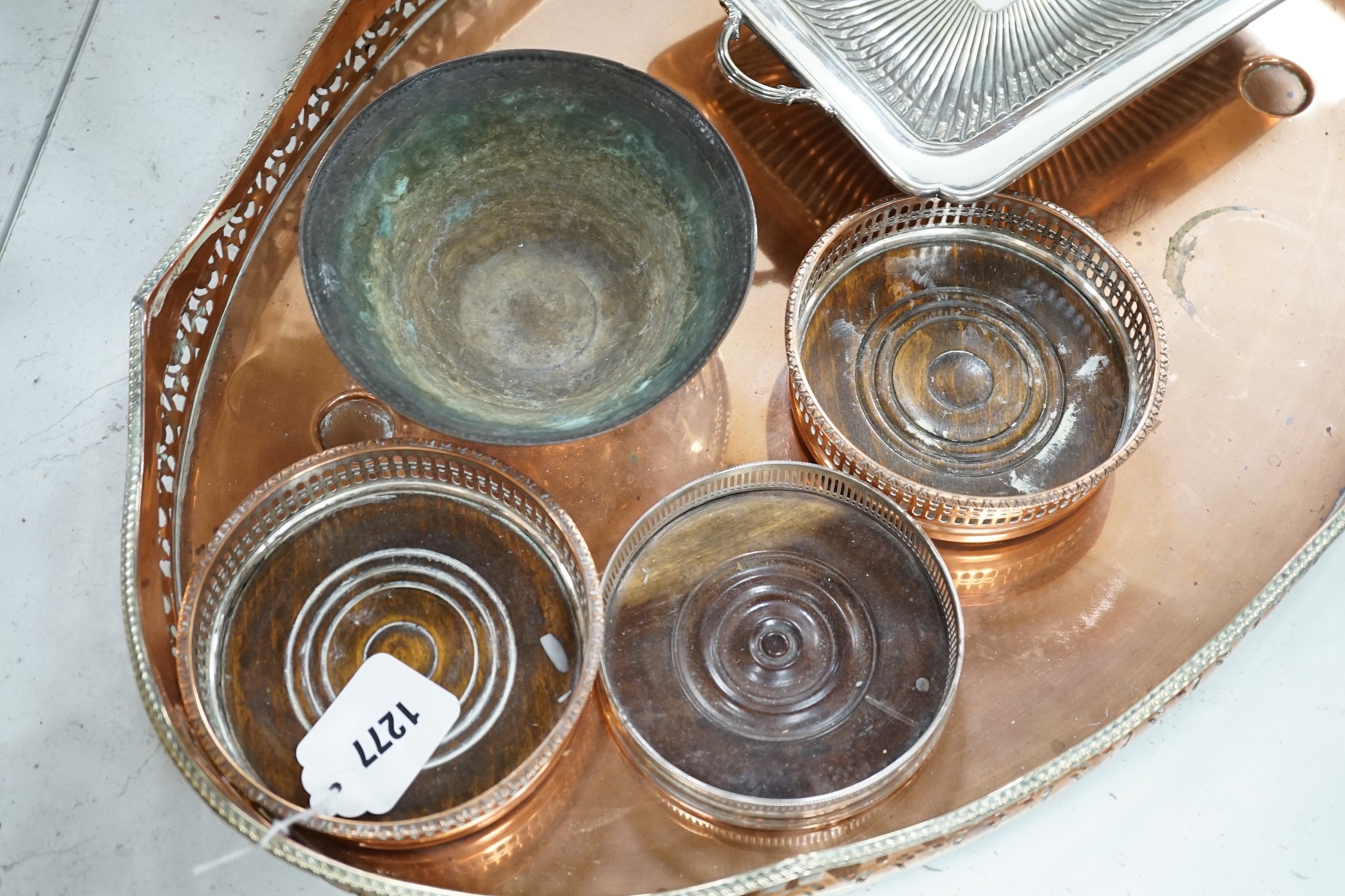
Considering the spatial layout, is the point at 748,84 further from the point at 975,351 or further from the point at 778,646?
the point at 778,646

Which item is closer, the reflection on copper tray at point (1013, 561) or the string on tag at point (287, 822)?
the string on tag at point (287, 822)

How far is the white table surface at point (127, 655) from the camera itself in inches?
40.1

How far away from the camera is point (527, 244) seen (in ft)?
3.39

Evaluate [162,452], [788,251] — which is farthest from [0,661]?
[788,251]

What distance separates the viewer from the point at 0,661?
1067mm

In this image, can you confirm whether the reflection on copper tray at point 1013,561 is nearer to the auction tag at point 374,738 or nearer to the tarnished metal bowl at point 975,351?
the tarnished metal bowl at point 975,351

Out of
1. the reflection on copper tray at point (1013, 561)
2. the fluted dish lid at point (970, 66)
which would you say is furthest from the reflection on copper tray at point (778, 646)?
the fluted dish lid at point (970, 66)

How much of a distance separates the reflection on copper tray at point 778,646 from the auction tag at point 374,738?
13 cm

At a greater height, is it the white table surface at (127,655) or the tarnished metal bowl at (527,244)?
the tarnished metal bowl at (527,244)

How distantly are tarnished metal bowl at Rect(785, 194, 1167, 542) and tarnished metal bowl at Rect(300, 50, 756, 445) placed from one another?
0.36ft

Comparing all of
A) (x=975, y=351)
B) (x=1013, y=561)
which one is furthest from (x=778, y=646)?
(x=975, y=351)

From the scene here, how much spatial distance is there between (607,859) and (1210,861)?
497 mm

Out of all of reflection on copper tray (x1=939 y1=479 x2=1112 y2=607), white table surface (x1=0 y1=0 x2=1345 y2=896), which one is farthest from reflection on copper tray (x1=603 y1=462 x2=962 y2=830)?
white table surface (x1=0 y1=0 x2=1345 y2=896)

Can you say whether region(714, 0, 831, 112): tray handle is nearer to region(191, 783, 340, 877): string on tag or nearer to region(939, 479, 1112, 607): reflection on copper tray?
region(939, 479, 1112, 607): reflection on copper tray
